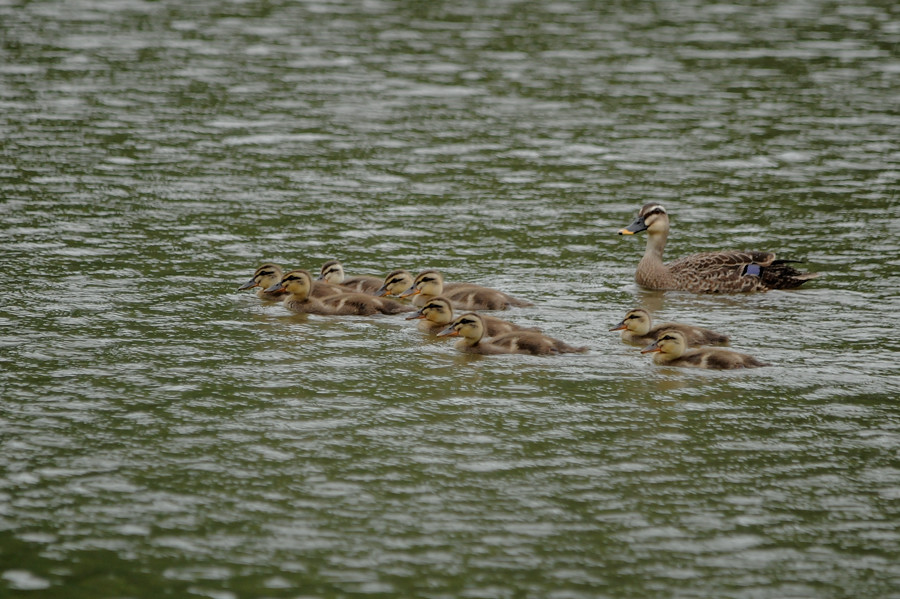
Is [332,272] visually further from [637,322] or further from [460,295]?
[637,322]

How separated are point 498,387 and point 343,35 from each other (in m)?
16.0

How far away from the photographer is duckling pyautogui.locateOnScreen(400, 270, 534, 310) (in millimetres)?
11930

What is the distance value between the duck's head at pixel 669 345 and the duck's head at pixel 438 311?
1.70 metres

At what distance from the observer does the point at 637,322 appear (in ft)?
35.5

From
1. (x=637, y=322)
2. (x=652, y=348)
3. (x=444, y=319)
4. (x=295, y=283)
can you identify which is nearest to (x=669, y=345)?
(x=652, y=348)

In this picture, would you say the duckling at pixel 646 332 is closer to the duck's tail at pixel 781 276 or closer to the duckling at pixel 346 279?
the duck's tail at pixel 781 276

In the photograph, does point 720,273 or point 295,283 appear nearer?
point 295,283

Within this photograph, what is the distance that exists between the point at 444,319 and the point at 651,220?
332cm

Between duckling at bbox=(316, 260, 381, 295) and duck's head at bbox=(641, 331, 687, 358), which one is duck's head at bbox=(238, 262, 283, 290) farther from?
duck's head at bbox=(641, 331, 687, 358)

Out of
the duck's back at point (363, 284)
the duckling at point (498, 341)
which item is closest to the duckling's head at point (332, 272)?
the duck's back at point (363, 284)

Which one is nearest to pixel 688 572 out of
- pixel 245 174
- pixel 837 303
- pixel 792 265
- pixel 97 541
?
pixel 97 541

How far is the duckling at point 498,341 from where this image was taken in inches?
417

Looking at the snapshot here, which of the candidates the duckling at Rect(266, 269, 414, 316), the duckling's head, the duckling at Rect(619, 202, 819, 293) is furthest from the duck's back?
the duckling at Rect(619, 202, 819, 293)

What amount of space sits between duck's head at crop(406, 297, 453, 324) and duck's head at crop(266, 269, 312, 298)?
1235 mm
